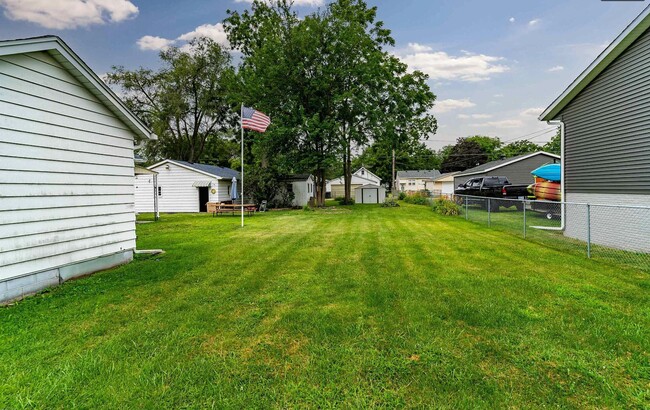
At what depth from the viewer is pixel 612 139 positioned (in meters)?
8.00

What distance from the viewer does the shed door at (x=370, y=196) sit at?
34219mm

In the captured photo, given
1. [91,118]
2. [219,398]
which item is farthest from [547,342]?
[91,118]

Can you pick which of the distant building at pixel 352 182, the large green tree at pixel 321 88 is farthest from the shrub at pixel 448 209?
the distant building at pixel 352 182

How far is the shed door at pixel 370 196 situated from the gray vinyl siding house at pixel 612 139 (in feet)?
80.1

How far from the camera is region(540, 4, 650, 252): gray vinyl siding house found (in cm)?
708

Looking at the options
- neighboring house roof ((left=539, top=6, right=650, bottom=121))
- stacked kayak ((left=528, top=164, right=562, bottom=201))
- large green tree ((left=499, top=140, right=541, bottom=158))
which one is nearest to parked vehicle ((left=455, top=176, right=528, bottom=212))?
stacked kayak ((left=528, top=164, right=562, bottom=201))

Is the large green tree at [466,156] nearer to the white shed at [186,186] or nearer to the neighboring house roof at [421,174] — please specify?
the neighboring house roof at [421,174]


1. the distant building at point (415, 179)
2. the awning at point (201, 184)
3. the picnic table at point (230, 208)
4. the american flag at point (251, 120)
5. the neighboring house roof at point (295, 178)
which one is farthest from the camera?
the distant building at point (415, 179)

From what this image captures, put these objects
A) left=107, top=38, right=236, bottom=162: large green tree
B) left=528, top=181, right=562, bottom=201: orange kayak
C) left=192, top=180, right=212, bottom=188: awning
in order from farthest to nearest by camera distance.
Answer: left=107, top=38, right=236, bottom=162: large green tree
left=192, top=180, right=212, bottom=188: awning
left=528, top=181, right=562, bottom=201: orange kayak

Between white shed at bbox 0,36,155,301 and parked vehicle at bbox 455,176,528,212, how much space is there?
1613cm

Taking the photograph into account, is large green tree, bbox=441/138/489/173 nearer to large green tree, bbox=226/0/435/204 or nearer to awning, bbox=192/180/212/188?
large green tree, bbox=226/0/435/204

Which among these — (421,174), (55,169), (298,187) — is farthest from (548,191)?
(421,174)

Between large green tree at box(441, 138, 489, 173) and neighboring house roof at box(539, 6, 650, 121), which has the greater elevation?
large green tree at box(441, 138, 489, 173)

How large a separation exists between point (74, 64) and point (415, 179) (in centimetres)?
5287
